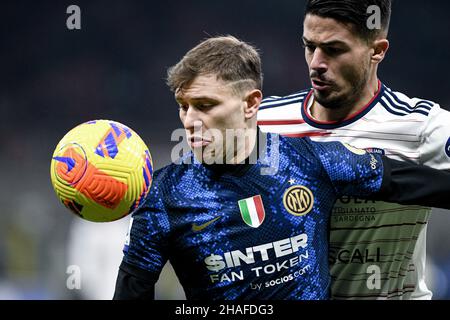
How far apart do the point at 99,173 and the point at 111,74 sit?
6.14 meters

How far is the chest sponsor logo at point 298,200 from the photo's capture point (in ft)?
10.4

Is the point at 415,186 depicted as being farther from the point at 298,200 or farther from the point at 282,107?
the point at 282,107

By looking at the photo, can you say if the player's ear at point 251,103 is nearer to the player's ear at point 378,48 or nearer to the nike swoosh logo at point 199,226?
the nike swoosh logo at point 199,226

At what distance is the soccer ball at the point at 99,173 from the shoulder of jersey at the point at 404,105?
158cm

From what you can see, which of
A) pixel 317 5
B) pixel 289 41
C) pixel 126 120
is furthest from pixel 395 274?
pixel 289 41

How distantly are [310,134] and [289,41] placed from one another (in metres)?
5.53

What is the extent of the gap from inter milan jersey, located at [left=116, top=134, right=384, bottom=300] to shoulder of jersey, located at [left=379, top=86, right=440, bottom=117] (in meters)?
0.70

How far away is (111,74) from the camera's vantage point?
887cm

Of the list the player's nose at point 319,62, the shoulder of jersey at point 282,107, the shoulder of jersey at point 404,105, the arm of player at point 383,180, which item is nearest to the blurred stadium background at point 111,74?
the shoulder of jersey at point 282,107

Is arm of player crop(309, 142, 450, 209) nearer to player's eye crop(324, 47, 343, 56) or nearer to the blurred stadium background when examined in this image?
player's eye crop(324, 47, 343, 56)

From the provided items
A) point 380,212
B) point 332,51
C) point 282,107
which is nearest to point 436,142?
point 380,212

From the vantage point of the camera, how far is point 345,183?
3.21 m

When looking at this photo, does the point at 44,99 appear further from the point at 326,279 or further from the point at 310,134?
the point at 326,279

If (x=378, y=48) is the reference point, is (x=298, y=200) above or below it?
below
